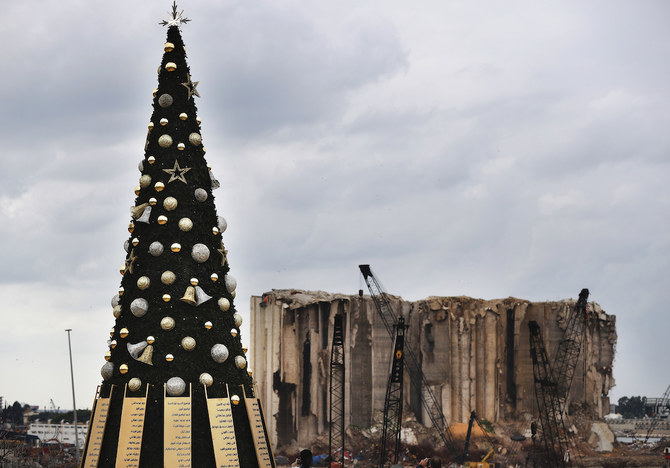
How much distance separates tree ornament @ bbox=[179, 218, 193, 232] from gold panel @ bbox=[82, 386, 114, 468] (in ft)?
6.95

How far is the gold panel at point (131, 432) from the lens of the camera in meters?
9.41

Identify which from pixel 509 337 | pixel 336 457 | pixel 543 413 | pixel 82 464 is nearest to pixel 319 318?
pixel 336 457

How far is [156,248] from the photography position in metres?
10.1

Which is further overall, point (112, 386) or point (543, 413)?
point (543, 413)

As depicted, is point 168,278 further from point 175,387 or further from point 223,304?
point 175,387

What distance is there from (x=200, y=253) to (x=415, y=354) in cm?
4001

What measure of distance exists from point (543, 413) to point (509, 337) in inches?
198

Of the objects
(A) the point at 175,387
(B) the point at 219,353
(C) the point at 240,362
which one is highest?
(B) the point at 219,353

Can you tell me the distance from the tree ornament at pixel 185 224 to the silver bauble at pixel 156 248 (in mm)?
343

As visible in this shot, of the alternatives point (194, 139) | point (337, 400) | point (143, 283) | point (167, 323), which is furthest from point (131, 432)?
point (337, 400)

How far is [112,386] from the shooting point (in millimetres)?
9859

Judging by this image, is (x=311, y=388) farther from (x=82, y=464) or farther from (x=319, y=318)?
(x=82, y=464)

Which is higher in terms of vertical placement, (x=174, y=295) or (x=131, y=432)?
(x=174, y=295)

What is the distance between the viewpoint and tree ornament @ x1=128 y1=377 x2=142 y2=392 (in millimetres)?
9617
